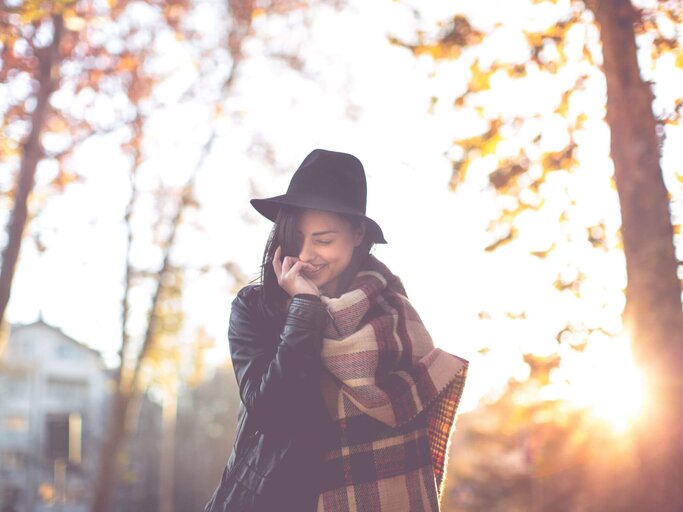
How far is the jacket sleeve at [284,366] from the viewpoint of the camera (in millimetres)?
2252

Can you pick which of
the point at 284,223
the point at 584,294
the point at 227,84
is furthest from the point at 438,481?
the point at 227,84

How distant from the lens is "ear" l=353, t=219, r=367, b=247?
2.69m

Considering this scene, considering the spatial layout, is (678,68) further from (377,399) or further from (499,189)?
(377,399)

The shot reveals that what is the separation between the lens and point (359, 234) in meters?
2.71

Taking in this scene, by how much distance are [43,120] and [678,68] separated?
7.15m

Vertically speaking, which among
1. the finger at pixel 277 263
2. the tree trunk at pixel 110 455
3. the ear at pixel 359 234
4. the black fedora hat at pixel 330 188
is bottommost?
the finger at pixel 277 263

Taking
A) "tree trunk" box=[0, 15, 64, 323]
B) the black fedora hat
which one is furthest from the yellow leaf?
"tree trunk" box=[0, 15, 64, 323]

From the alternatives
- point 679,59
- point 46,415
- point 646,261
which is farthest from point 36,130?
point 46,415

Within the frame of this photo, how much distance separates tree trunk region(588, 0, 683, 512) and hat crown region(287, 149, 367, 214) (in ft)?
7.01

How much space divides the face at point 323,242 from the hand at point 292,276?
39 mm

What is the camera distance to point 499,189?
16.7 ft

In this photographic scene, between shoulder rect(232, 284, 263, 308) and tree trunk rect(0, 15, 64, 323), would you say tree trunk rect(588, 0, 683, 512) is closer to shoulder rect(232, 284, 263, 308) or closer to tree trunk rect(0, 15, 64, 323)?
shoulder rect(232, 284, 263, 308)

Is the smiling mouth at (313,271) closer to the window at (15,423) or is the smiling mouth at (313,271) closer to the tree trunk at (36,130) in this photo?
the tree trunk at (36,130)

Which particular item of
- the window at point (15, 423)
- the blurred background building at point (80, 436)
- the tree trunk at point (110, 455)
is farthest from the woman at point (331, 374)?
the window at point (15, 423)
